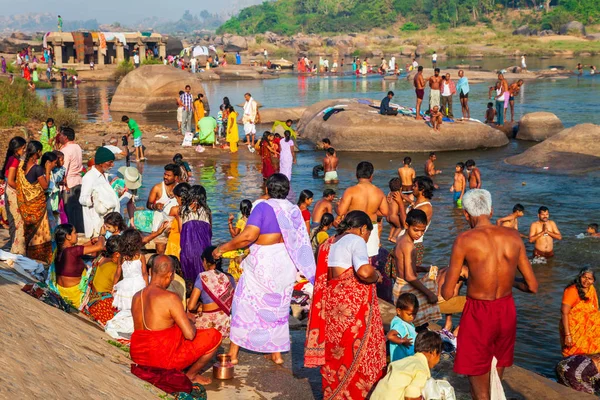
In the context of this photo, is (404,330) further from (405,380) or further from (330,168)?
(330,168)

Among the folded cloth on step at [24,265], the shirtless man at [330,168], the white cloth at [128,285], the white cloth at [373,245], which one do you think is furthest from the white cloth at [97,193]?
the shirtless man at [330,168]

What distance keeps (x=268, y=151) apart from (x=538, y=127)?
10534 millimetres

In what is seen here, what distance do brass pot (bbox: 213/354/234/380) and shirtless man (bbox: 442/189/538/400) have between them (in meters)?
1.99

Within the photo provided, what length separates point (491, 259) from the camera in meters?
5.38

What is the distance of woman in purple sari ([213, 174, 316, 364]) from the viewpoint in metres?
6.39

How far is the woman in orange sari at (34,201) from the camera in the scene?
9258mm

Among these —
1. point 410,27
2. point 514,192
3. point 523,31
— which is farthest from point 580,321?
point 410,27

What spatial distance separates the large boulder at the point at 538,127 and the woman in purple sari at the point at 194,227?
55.3ft

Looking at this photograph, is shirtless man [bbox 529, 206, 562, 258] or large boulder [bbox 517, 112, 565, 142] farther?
large boulder [bbox 517, 112, 565, 142]

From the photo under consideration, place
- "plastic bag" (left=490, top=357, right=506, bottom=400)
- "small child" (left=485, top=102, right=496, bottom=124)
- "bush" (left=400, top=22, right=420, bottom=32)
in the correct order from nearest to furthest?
"plastic bag" (left=490, top=357, right=506, bottom=400), "small child" (left=485, top=102, right=496, bottom=124), "bush" (left=400, top=22, right=420, bottom=32)

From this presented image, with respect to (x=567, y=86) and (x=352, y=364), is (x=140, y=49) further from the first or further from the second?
(x=352, y=364)

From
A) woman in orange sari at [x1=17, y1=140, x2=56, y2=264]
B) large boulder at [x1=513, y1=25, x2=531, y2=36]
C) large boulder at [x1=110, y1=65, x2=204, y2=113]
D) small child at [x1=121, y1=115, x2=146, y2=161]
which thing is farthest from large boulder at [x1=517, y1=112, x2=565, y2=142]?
large boulder at [x1=513, y1=25, x2=531, y2=36]

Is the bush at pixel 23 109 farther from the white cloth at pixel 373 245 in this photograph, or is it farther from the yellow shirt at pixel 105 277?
the white cloth at pixel 373 245

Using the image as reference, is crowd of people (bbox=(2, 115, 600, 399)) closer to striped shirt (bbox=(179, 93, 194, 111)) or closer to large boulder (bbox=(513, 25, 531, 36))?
striped shirt (bbox=(179, 93, 194, 111))
